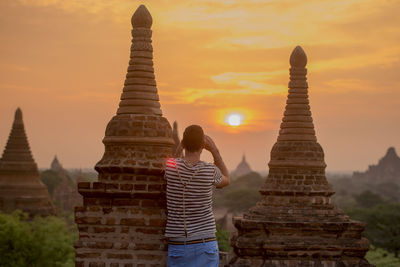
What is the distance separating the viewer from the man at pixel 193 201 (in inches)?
286

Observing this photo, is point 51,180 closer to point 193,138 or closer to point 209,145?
point 209,145

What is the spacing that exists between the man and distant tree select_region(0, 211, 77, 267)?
85.3ft

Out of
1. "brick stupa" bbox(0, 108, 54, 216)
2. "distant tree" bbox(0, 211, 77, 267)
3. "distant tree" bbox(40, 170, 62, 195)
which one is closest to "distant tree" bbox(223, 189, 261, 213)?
"distant tree" bbox(40, 170, 62, 195)

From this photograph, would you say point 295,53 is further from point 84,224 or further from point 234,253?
point 84,224

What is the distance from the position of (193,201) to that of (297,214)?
1095 centimetres

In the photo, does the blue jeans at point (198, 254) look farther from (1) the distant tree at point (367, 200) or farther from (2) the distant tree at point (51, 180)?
(2) the distant tree at point (51, 180)

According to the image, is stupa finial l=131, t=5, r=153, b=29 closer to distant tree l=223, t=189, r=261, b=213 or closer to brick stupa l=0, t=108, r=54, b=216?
brick stupa l=0, t=108, r=54, b=216

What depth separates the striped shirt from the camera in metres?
7.28

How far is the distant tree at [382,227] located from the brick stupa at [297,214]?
3261 centimetres

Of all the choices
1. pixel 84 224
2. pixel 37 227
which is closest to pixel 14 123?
pixel 37 227

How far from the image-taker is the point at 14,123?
4456 centimetres

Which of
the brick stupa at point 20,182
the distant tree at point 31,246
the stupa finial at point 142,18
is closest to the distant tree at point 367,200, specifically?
the brick stupa at point 20,182

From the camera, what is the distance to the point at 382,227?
51906 mm

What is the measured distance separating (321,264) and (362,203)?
75033 mm
